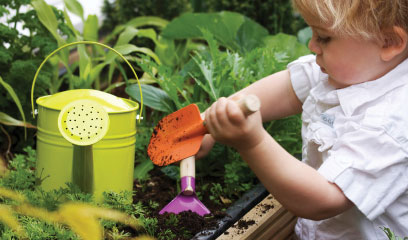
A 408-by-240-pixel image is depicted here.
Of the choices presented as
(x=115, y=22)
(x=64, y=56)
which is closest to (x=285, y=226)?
(x=64, y=56)

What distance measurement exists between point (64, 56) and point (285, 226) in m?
1.17

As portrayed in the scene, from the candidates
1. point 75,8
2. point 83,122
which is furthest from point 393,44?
point 75,8

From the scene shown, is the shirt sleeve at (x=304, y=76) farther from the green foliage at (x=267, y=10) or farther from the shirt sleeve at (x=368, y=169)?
the green foliage at (x=267, y=10)

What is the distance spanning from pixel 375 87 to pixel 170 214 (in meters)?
0.68

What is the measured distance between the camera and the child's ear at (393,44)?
1.33 metres

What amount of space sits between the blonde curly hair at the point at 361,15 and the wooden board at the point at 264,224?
63cm

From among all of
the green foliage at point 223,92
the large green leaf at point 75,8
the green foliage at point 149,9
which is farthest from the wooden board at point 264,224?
the green foliage at point 149,9

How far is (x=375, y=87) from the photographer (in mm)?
1388

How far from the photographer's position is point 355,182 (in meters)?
1.26

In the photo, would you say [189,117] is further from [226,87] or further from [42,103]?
[226,87]

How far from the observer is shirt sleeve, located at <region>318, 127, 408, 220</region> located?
126 cm

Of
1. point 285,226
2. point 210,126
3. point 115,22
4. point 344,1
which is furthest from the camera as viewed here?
point 115,22

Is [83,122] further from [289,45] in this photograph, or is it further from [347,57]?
[289,45]

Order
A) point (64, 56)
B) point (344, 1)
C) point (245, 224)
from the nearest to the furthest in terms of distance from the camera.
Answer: point (344, 1), point (245, 224), point (64, 56)
